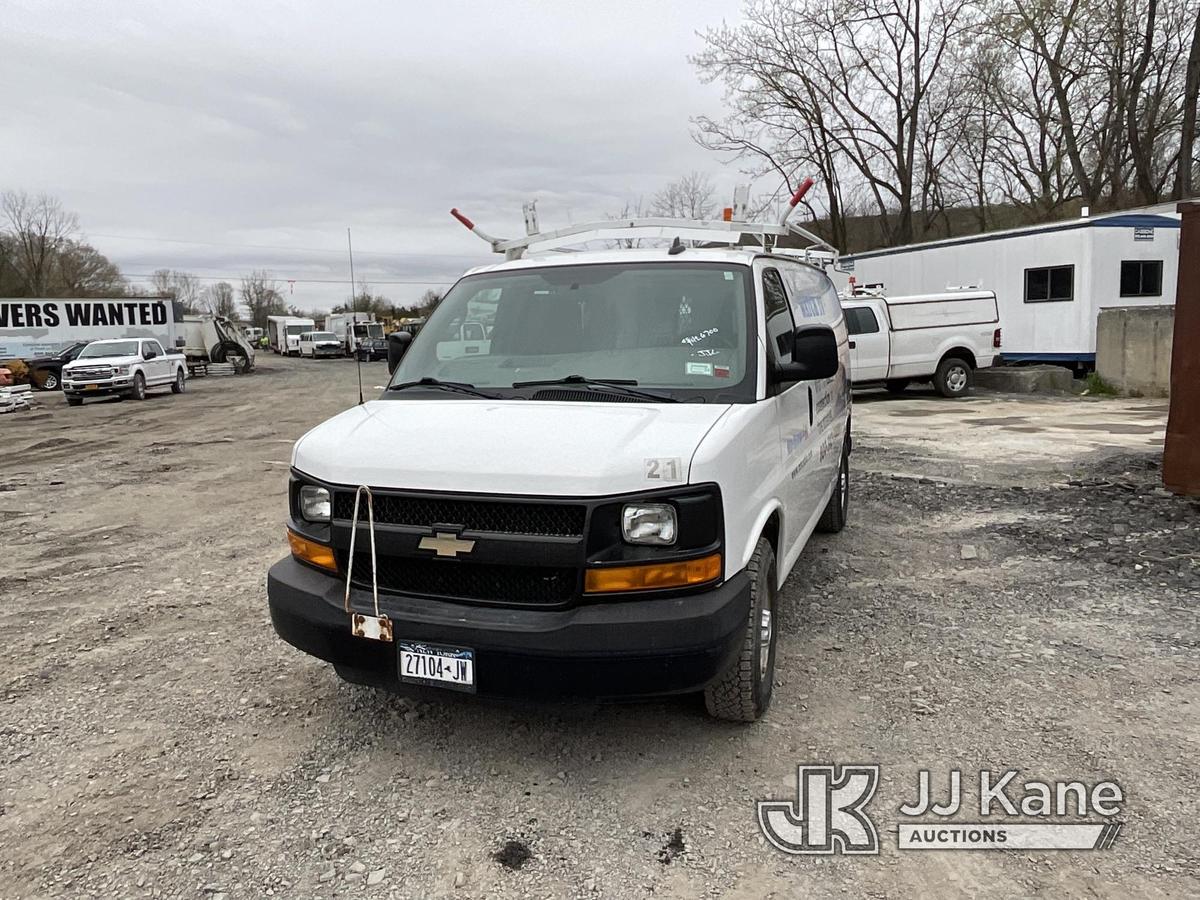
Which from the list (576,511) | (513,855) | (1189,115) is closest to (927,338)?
(1189,115)

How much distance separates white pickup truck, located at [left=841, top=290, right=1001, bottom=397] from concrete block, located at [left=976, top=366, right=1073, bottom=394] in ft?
3.89

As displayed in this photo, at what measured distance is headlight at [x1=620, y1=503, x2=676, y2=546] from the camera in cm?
298

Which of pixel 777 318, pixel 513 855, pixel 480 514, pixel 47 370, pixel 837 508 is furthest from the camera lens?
pixel 47 370

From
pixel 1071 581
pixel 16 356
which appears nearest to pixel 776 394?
pixel 1071 581

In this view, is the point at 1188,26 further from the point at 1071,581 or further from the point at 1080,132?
the point at 1071,581

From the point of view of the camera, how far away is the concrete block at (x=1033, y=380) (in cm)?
1808

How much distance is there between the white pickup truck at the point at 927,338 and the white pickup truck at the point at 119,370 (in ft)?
62.0

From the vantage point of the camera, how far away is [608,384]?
12.1 ft

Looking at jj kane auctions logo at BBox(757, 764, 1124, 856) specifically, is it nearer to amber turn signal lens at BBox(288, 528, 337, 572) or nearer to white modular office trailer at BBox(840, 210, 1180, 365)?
amber turn signal lens at BBox(288, 528, 337, 572)

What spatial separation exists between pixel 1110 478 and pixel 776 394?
19.4 feet

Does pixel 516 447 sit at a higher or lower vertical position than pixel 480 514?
higher

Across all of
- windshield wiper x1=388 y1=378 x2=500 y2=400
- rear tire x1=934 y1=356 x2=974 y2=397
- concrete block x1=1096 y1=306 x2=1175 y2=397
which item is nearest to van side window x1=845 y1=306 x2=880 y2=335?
rear tire x1=934 y1=356 x2=974 y2=397

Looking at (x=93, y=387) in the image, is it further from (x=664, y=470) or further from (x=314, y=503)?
(x=664, y=470)

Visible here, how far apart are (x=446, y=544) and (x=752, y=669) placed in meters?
1.30
